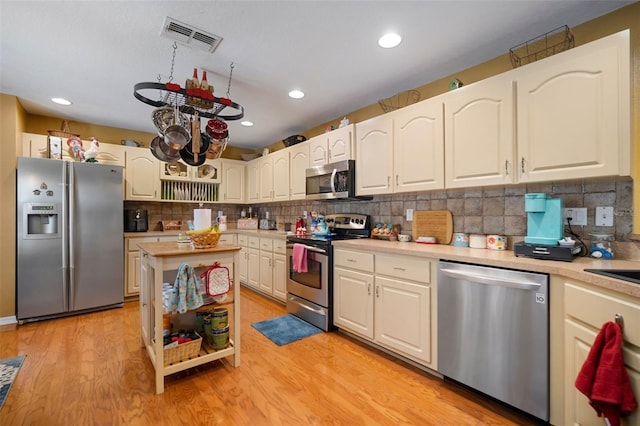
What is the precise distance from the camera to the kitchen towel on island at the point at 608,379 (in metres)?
1.14

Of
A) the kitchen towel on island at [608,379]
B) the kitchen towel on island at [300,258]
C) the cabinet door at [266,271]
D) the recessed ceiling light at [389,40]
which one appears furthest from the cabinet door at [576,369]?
the cabinet door at [266,271]

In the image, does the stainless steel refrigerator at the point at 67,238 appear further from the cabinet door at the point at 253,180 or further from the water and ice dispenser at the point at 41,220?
the cabinet door at the point at 253,180

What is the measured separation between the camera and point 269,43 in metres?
2.15

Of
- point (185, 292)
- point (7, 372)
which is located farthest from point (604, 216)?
point (7, 372)

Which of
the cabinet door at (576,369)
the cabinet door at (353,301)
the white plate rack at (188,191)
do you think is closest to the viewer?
the cabinet door at (576,369)

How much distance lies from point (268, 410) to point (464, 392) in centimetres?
130

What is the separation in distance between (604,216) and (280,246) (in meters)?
3.05

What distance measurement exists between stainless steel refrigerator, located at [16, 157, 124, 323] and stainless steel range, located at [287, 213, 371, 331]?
228 centimetres

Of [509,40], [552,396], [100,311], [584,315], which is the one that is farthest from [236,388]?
[509,40]

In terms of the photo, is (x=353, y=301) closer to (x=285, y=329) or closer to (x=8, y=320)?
(x=285, y=329)

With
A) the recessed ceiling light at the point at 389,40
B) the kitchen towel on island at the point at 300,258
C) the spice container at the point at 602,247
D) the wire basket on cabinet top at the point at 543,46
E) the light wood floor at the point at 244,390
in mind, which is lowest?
the light wood floor at the point at 244,390

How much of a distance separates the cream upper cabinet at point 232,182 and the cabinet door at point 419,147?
3.31m

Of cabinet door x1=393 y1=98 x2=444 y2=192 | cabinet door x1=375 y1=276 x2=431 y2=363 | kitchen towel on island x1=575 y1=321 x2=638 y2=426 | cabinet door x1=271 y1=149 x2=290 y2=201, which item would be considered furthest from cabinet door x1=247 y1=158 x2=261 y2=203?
kitchen towel on island x1=575 y1=321 x2=638 y2=426

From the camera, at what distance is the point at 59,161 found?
3264 mm
